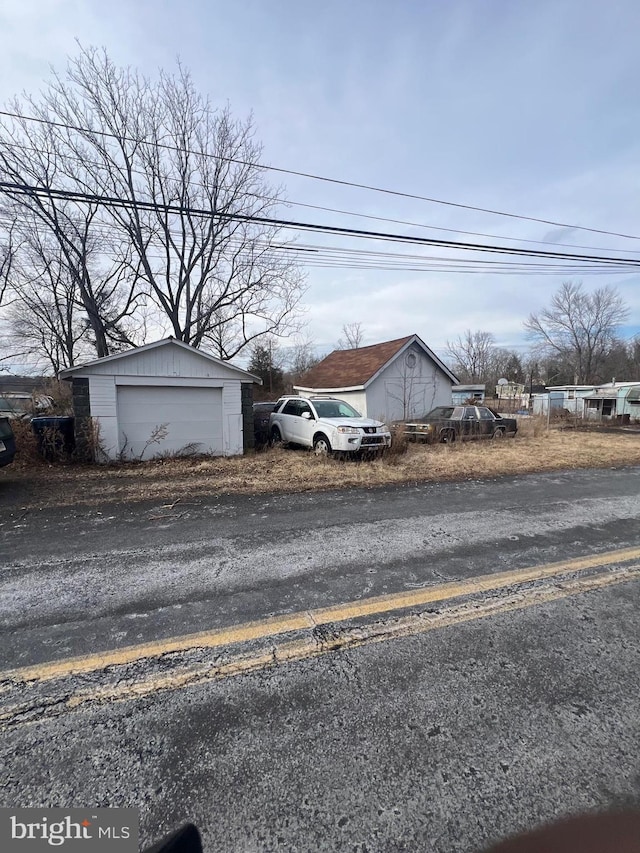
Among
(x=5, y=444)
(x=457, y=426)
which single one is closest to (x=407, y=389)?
(x=457, y=426)

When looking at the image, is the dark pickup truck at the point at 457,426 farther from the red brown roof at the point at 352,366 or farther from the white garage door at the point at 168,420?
the white garage door at the point at 168,420

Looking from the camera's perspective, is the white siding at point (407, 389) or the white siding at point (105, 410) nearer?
the white siding at point (105, 410)

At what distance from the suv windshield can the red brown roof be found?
5606mm

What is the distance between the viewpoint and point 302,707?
200 centimetres

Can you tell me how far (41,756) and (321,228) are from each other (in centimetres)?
1028

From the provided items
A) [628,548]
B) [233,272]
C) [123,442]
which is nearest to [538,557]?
[628,548]

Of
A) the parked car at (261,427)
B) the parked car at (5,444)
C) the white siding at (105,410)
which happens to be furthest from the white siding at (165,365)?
the parked car at (5,444)

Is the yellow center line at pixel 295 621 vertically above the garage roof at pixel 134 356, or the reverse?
the garage roof at pixel 134 356

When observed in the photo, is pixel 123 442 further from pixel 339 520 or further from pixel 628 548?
pixel 628 548

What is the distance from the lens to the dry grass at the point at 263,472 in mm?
6856

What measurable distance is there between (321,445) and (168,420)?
13.7 feet

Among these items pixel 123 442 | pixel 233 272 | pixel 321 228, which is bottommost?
pixel 123 442

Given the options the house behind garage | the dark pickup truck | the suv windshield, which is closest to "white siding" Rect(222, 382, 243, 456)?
the suv windshield

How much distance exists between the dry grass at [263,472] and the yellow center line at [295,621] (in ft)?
13.0
